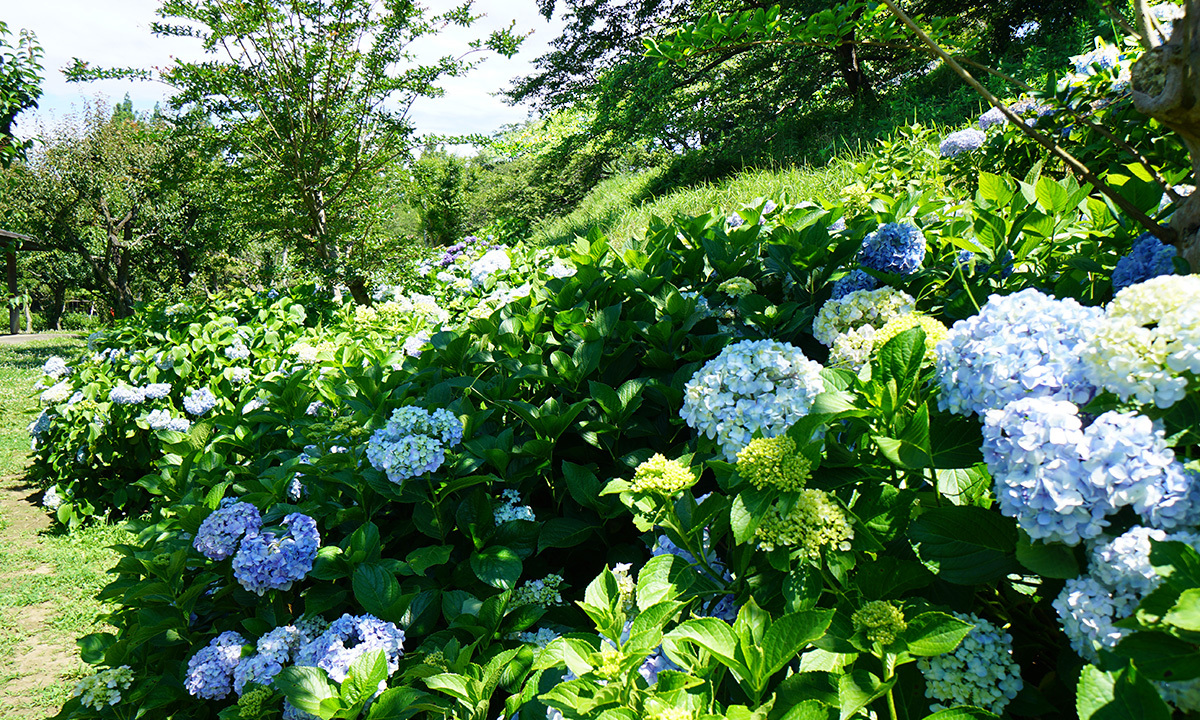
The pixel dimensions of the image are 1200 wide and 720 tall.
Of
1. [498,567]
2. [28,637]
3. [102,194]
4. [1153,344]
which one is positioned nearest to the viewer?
[1153,344]

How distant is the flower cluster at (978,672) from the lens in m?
0.90

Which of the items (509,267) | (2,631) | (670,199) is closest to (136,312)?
(2,631)

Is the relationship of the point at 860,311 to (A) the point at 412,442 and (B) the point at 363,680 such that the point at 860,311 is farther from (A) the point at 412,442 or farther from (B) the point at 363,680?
(B) the point at 363,680

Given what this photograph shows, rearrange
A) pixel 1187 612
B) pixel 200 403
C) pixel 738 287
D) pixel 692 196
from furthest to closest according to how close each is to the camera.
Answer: pixel 692 196
pixel 200 403
pixel 738 287
pixel 1187 612

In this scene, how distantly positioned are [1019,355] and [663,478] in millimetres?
597

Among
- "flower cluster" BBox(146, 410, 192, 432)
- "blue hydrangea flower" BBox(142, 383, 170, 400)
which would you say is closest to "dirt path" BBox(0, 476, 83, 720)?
"flower cluster" BBox(146, 410, 192, 432)

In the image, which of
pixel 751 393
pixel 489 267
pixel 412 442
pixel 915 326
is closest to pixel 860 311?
pixel 915 326

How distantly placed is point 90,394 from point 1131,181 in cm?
671

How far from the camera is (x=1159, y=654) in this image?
0.70 meters

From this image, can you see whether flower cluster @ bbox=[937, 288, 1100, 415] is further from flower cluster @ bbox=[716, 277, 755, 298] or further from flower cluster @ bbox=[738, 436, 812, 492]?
flower cluster @ bbox=[716, 277, 755, 298]

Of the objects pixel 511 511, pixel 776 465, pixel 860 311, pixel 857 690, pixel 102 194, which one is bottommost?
pixel 511 511

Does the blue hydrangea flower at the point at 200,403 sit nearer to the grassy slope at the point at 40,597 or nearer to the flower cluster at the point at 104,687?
the grassy slope at the point at 40,597

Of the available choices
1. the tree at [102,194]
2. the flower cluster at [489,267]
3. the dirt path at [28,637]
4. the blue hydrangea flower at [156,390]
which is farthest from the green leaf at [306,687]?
the tree at [102,194]

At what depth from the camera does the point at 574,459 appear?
2066 mm
